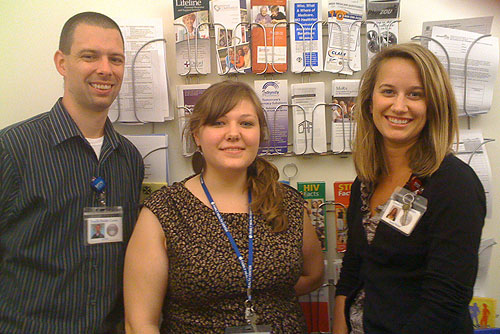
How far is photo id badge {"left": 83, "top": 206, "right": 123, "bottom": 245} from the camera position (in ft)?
4.17

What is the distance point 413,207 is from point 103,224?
1.03 meters

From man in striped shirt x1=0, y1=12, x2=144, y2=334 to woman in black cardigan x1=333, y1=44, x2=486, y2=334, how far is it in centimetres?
87

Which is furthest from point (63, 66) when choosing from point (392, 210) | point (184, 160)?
point (392, 210)

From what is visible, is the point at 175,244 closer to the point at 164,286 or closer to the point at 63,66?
the point at 164,286

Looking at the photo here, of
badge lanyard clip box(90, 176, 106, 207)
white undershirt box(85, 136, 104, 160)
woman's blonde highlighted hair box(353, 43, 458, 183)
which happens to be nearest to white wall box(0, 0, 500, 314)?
white undershirt box(85, 136, 104, 160)

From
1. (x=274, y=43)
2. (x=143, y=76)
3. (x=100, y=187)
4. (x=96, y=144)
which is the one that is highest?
(x=274, y=43)

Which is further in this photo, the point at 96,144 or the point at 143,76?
the point at 143,76

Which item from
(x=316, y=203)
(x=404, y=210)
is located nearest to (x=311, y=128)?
(x=316, y=203)

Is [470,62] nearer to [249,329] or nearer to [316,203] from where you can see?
[316,203]

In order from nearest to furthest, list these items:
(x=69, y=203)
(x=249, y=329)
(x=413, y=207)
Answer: (x=413, y=207) < (x=249, y=329) < (x=69, y=203)

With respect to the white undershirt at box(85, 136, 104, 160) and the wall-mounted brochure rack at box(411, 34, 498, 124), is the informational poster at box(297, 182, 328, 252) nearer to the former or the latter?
the wall-mounted brochure rack at box(411, 34, 498, 124)

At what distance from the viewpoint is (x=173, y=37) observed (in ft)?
5.21

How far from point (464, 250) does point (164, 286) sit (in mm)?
902

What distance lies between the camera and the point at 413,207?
101 cm
